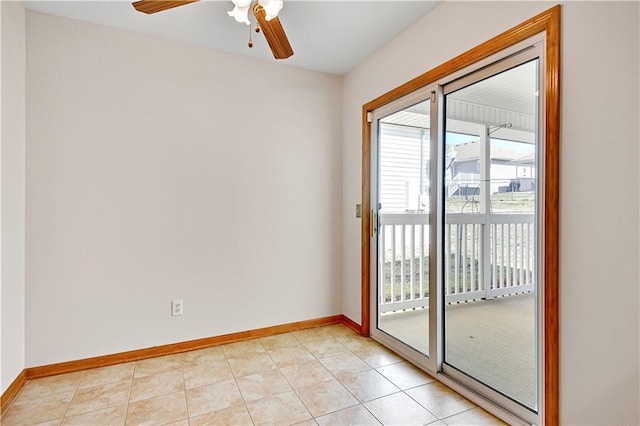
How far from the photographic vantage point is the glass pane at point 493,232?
185cm

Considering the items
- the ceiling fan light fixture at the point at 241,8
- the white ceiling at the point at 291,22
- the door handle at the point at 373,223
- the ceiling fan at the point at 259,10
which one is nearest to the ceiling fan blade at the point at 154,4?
the ceiling fan at the point at 259,10

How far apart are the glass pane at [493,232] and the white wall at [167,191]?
1347mm

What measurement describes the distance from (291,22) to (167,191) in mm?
1621

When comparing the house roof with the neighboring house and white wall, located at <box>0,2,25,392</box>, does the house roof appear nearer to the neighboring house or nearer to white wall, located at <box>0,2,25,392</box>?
the neighboring house

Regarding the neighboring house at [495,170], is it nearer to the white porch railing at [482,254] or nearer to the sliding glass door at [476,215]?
the sliding glass door at [476,215]

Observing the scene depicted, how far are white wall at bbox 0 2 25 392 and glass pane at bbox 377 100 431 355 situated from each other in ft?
8.71

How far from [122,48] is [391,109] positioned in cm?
218

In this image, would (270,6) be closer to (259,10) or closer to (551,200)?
(259,10)

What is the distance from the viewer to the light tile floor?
6.04 feet

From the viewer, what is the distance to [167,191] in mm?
2660

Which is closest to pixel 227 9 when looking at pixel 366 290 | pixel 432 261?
pixel 432 261

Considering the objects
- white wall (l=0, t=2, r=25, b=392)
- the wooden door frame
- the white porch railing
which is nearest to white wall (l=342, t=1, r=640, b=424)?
the wooden door frame

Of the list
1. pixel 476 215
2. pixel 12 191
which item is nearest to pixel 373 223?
pixel 476 215

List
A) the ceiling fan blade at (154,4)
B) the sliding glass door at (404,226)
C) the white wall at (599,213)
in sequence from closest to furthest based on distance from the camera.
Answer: the white wall at (599,213)
the ceiling fan blade at (154,4)
the sliding glass door at (404,226)
